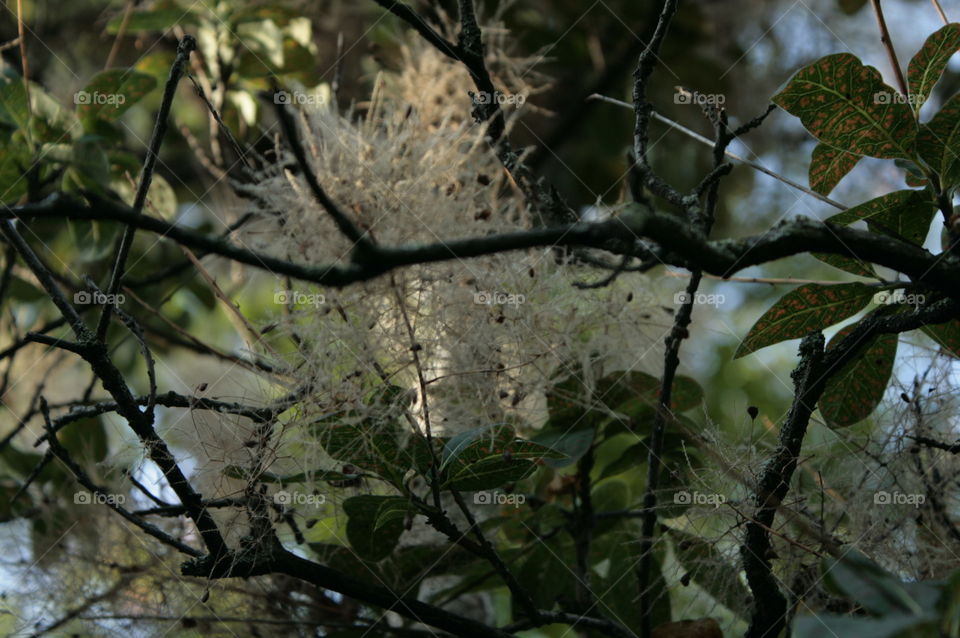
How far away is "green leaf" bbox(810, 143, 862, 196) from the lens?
104cm

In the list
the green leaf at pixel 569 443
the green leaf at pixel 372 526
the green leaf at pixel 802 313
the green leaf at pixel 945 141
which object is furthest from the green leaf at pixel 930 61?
the green leaf at pixel 372 526

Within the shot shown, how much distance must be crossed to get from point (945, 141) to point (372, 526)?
0.79 metres

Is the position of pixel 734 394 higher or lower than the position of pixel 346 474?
higher

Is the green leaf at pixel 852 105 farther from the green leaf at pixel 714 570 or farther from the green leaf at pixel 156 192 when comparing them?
the green leaf at pixel 156 192

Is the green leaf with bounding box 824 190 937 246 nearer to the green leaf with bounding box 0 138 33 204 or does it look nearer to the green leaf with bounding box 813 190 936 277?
the green leaf with bounding box 813 190 936 277

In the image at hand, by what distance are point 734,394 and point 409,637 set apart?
1.51 meters

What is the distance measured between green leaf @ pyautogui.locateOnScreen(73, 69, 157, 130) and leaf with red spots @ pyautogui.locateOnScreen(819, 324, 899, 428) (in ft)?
3.86

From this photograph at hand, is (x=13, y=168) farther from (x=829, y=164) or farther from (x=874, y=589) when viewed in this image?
(x=874, y=589)

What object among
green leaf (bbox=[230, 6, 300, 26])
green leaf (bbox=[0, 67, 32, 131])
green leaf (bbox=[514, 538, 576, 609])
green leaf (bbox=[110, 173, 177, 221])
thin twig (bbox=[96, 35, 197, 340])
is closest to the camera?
thin twig (bbox=[96, 35, 197, 340])

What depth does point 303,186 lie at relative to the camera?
1188 mm

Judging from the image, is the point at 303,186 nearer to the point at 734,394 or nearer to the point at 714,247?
the point at 714,247

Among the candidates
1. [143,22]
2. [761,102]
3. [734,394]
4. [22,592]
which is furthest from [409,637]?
[761,102]

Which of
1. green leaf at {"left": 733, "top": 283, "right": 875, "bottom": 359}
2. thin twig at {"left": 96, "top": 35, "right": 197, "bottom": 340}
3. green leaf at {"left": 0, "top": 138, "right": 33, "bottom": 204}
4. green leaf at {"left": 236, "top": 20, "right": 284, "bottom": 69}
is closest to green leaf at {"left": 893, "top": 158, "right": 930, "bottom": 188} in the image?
green leaf at {"left": 733, "top": 283, "right": 875, "bottom": 359}

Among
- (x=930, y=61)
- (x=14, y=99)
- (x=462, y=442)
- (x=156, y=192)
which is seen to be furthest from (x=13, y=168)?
(x=930, y=61)
